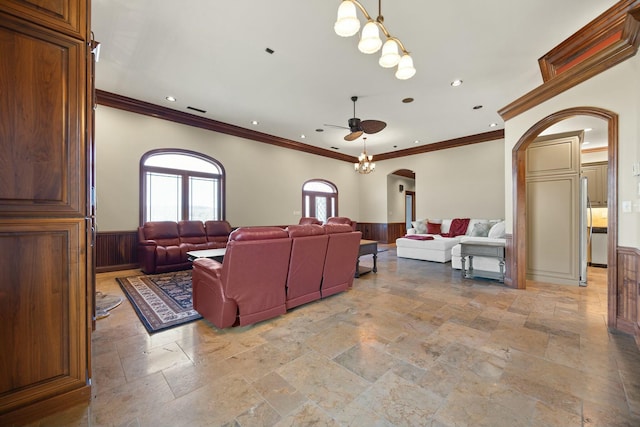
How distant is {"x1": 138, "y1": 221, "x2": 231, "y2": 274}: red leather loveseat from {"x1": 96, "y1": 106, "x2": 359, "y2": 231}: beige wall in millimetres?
493

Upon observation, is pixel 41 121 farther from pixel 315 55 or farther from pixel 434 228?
pixel 434 228

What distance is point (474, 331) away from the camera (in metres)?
2.53

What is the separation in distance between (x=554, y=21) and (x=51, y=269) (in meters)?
4.94

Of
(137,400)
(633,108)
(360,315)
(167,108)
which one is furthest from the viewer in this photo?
(167,108)

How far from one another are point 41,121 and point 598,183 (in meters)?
9.27

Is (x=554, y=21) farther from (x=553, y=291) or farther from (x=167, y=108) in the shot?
(x=167, y=108)

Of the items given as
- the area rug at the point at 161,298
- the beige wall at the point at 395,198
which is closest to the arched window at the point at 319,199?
the beige wall at the point at 395,198

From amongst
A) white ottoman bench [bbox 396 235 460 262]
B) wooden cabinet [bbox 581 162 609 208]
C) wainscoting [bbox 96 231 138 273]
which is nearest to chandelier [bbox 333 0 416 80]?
white ottoman bench [bbox 396 235 460 262]

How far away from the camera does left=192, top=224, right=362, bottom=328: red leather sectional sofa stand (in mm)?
2383

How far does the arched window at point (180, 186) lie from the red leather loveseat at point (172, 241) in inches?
16.0

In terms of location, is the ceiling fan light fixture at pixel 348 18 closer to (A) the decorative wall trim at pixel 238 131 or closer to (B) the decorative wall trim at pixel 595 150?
(A) the decorative wall trim at pixel 238 131

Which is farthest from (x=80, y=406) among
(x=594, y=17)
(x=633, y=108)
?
(x=594, y=17)

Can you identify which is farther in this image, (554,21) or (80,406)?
(554,21)

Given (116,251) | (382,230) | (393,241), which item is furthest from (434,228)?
(116,251)
